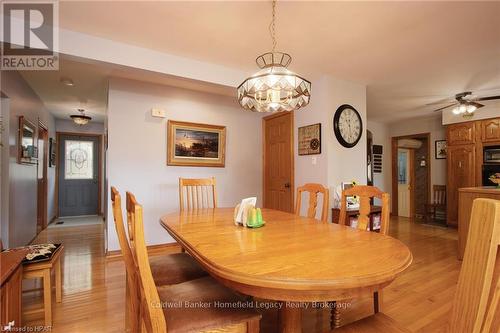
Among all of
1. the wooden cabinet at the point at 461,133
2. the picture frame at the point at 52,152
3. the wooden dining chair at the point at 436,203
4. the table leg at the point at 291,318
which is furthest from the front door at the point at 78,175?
the wooden cabinet at the point at 461,133

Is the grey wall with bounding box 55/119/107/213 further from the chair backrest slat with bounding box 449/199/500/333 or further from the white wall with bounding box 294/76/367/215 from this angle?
the chair backrest slat with bounding box 449/199/500/333

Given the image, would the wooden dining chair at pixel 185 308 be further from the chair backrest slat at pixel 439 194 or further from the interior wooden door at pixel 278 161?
the chair backrest slat at pixel 439 194

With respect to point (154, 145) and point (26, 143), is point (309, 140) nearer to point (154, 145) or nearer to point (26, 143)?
point (154, 145)

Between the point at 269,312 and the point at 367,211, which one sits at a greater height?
the point at 367,211

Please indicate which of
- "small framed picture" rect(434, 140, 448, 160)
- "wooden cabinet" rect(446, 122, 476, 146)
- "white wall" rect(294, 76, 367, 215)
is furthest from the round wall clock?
"small framed picture" rect(434, 140, 448, 160)

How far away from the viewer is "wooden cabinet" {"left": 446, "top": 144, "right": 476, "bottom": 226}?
15.3 feet

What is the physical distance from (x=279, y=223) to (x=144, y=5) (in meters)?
1.92

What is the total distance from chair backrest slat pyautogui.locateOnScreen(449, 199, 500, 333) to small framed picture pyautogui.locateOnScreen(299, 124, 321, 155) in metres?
2.82

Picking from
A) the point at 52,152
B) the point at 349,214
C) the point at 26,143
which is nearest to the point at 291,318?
the point at 349,214

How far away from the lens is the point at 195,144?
3848 millimetres

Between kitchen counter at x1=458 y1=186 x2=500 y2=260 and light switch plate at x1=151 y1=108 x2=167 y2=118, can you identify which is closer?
kitchen counter at x1=458 y1=186 x2=500 y2=260

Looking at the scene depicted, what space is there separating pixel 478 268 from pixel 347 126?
3.12m

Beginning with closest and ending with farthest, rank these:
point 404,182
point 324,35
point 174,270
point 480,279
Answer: point 480,279 < point 174,270 < point 324,35 < point 404,182

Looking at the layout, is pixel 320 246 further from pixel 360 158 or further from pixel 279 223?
pixel 360 158
